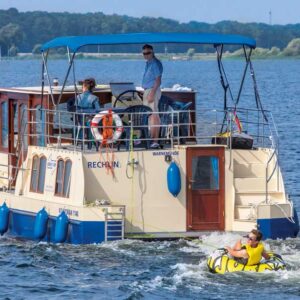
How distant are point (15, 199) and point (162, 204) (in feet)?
9.94

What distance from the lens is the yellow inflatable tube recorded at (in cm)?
2173

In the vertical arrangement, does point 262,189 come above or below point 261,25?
below

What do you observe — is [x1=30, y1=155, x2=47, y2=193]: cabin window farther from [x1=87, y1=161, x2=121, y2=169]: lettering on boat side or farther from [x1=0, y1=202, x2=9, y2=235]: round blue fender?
[x1=87, y1=161, x2=121, y2=169]: lettering on boat side

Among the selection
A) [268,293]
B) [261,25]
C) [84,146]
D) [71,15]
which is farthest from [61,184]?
[261,25]

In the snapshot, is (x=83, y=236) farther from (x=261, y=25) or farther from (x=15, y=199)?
(x=261, y=25)

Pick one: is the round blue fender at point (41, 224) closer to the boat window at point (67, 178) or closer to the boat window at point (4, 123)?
the boat window at point (67, 178)

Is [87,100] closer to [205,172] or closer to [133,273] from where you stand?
[205,172]

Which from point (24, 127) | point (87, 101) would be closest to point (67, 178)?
point (87, 101)

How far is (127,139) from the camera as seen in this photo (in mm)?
23906

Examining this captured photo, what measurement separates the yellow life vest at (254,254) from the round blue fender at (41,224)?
14.1ft

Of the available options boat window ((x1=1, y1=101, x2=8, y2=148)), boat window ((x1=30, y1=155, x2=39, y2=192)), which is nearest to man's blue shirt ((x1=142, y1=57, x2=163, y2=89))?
boat window ((x1=30, y1=155, x2=39, y2=192))

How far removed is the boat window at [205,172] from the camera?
79.2ft

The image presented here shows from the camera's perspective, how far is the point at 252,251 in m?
21.8

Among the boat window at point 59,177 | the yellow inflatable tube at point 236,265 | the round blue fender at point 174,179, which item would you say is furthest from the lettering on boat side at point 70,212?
the yellow inflatable tube at point 236,265
